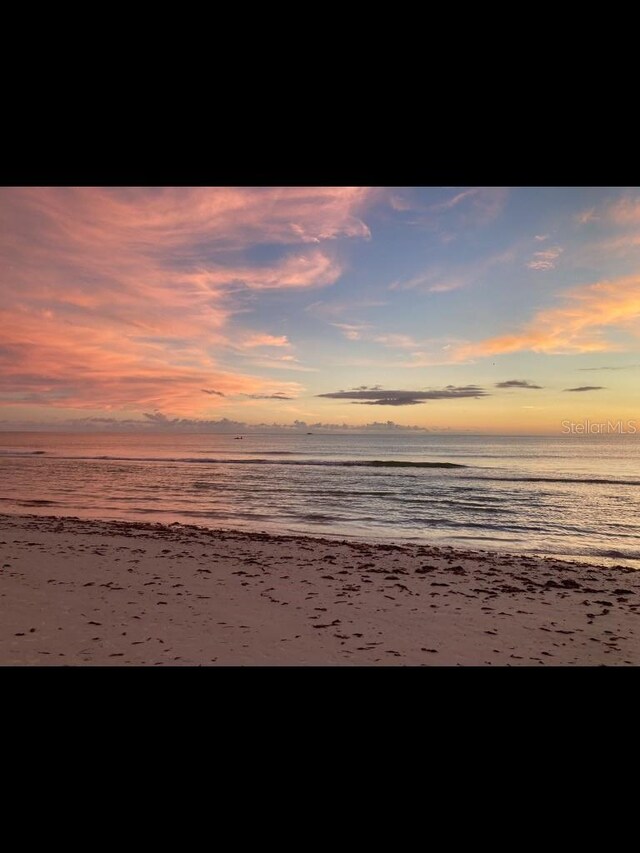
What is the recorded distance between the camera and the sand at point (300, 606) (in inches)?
144

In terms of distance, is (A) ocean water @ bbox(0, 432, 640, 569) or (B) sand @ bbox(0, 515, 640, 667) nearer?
(B) sand @ bbox(0, 515, 640, 667)

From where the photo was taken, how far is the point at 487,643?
3947mm

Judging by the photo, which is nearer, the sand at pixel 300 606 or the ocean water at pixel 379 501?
the sand at pixel 300 606

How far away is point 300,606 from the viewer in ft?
15.9

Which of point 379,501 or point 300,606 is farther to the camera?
point 379,501

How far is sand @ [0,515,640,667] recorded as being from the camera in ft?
12.0
